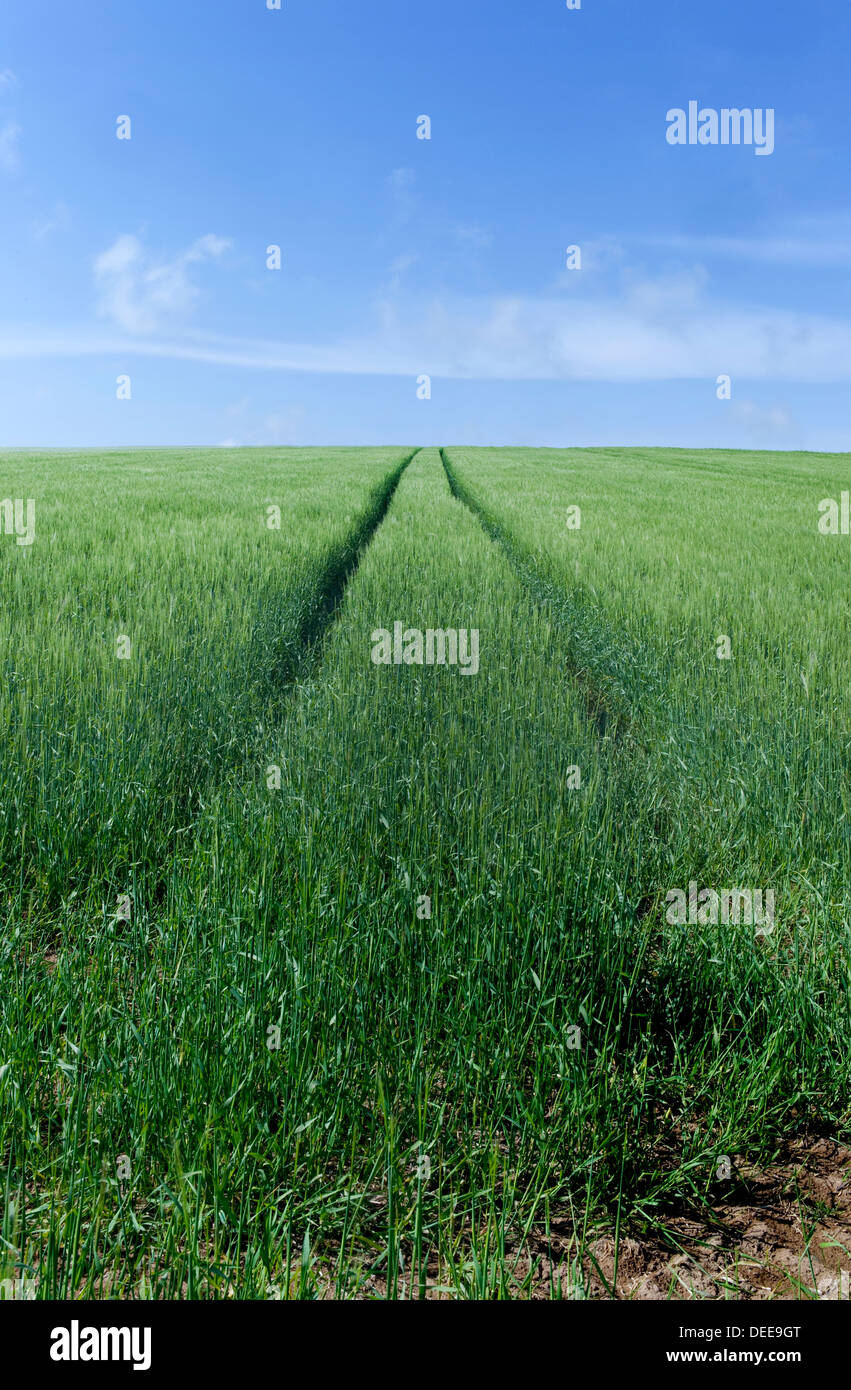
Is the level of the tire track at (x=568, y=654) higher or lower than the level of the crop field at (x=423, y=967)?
higher

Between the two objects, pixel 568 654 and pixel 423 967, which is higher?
pixel 568 654

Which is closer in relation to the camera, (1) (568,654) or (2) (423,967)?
(2) (423,967)

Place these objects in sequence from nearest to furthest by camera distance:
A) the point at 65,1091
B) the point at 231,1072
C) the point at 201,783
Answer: the point at 231,1072 → the point at 65,1091 → the point at 201,783

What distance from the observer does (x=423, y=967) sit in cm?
206

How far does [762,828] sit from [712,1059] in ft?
4.09

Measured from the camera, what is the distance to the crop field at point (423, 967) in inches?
62.7

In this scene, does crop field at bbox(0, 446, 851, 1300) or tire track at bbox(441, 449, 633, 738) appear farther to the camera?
tire track at bbox(441, 449, 633, 738)

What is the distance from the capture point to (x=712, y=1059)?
210 cm

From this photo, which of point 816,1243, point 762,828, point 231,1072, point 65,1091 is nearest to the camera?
point 816,1243

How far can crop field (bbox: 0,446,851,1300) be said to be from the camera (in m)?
1.59

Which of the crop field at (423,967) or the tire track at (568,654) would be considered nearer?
the crop field at (423,967)

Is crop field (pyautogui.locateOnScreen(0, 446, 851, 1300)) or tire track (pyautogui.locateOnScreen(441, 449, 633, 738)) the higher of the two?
tire track (pyautogui.locateOnScreen(441, 449, 633, 738))

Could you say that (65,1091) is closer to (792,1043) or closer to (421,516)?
(792,1043)
